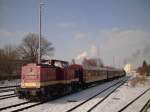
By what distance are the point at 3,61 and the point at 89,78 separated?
25495 mm

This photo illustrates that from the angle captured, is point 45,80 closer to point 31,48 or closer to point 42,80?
point 42,80

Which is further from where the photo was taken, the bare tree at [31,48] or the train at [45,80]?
the bare tree at [31,48]

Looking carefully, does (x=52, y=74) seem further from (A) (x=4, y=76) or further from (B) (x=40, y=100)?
(A) (x=4, y=76)

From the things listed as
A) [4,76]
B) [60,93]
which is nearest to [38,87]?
[60,93]

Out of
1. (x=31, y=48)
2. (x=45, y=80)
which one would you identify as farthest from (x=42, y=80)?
(x=31, y=48)

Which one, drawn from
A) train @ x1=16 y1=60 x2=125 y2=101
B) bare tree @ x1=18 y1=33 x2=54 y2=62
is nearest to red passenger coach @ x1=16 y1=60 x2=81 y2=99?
train @ x1=16 y1=60 x2=125 y2=101

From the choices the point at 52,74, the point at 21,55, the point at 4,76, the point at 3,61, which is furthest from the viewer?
the point at 21,55

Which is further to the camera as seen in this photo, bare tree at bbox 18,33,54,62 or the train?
bare tree at bbox 18,33,54,62

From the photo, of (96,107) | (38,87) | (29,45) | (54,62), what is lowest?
(96,107)

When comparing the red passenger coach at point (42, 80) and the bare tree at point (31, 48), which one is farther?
the bare tree at point (31, 48)

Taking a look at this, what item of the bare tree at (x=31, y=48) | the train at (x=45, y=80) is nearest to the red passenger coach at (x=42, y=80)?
the train at (x=45, y=80)

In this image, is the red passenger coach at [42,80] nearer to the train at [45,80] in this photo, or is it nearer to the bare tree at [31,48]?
the train at [45,80]

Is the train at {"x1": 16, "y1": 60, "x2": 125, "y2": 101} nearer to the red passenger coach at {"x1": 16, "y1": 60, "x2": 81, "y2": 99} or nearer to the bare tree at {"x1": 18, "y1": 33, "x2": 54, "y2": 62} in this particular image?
Answer: the red passenger coach at {"x1": 16, "y1": 60, "x2": 81, "y2": 99}

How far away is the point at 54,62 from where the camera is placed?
73.8 feet
